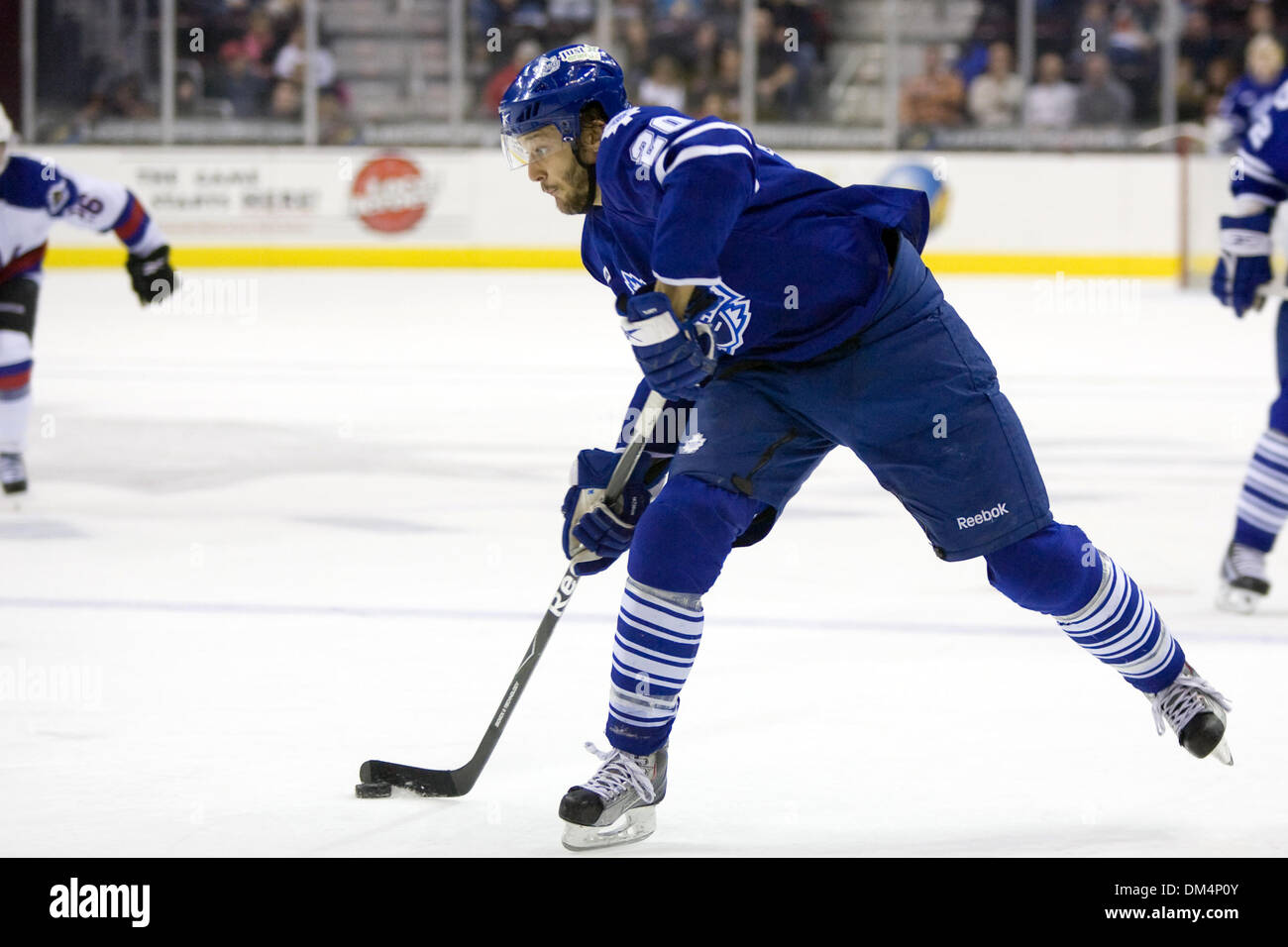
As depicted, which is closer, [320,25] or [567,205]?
[567,205]

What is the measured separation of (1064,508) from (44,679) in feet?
8.95

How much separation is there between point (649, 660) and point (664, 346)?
408mm

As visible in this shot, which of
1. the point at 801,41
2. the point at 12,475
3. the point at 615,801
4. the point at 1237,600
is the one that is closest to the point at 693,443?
the point at 615,801

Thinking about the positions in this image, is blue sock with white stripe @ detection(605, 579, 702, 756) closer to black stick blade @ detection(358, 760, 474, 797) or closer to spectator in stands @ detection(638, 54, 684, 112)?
black stick blade @ detection(358, 760, 474, 797)

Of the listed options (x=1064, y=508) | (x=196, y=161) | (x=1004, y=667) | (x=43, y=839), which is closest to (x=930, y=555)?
(x=1064, y=508)

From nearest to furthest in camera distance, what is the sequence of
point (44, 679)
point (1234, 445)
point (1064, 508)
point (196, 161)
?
point (44, 679) → point (1064, 508) → point (1234, 445) → point (196, 161)

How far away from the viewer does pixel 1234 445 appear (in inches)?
229

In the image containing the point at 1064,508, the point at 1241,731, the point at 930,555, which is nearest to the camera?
the point at 1241,731

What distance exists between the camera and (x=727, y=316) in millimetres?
2305

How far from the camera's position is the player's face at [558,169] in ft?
7.49

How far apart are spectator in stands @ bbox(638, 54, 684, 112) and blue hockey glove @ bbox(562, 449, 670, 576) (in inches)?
414

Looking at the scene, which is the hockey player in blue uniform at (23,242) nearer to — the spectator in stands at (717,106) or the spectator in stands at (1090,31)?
the spectator in stands at (717,106)

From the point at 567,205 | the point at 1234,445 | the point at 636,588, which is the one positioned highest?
the point at 567,205

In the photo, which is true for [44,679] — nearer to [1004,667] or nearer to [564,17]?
[1004,667]
